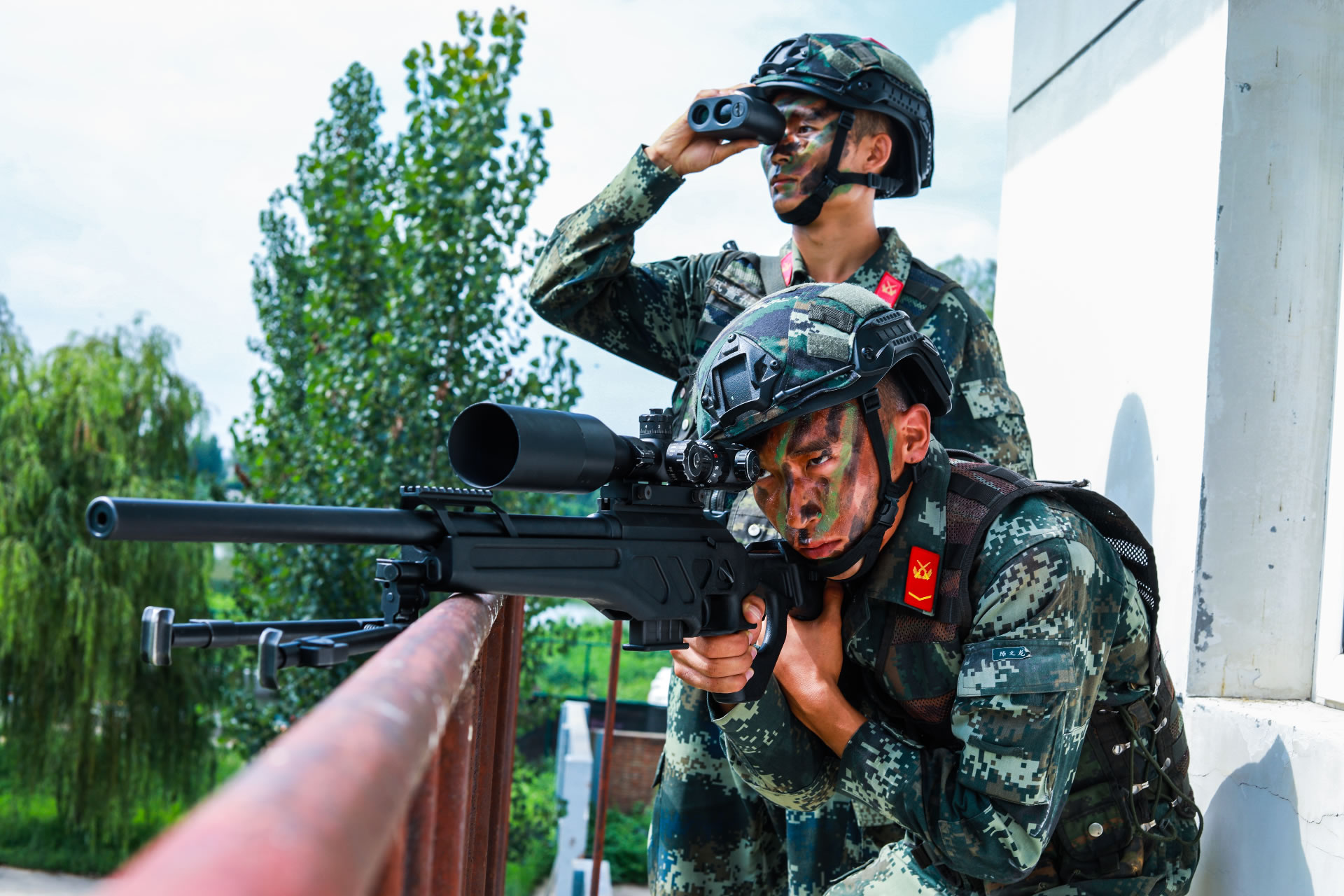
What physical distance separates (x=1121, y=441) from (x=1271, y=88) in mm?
1006

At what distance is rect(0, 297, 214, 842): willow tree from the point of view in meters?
10.1

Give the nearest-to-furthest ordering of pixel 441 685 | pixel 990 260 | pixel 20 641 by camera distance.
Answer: pixel 441 685
pixel 20 641
pixel 990 260

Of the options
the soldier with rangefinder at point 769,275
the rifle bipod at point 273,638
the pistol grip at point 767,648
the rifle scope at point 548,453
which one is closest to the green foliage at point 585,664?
the soldier with rangefinder at point 769,275

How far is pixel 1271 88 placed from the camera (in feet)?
→ 9.22

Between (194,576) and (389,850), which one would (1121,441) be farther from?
(194,576)

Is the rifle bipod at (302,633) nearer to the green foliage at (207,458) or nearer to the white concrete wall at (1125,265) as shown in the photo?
the white concrete wall at (1125,265)

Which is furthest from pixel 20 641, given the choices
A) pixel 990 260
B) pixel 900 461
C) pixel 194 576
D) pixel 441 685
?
pixel 990 260

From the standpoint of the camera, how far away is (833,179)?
282cm

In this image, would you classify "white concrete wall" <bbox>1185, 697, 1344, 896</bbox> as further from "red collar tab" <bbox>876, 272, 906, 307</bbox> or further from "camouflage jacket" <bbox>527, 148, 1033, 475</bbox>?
"red collar tab" <bbox>876, 272, 906, 307</bbox>

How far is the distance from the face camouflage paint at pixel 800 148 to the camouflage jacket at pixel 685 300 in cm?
17

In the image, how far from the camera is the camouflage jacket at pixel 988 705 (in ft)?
5.97

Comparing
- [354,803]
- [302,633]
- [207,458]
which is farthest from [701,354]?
[207,458]

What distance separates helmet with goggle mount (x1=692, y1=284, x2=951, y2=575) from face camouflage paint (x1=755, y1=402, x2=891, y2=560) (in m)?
0.02

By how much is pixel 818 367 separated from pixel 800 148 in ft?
3.52
